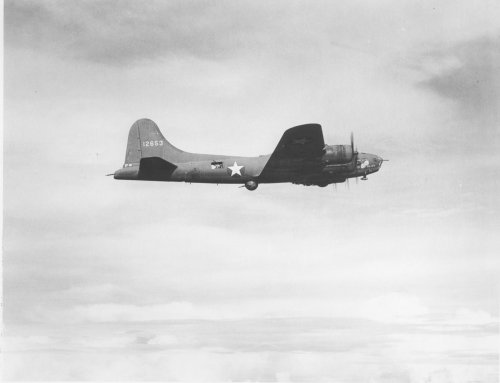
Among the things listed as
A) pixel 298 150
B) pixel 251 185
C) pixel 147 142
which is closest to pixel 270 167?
pixel 251 185

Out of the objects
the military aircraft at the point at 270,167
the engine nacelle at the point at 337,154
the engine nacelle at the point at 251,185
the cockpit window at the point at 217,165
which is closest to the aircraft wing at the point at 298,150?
the military aircraft at the point at 270,167

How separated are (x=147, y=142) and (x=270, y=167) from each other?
22.9ft

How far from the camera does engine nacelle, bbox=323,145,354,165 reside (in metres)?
28.7

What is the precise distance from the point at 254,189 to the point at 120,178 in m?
6.55

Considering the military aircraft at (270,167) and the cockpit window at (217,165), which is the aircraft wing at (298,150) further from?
the cockpit window at (217,165)

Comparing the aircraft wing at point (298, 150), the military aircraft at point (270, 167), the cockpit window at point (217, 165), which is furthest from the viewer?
the cockpit window at point (217, 165)

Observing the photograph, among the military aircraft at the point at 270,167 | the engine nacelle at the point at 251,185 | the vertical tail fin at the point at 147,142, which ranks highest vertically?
the vertical tail fin at the point at 147,142

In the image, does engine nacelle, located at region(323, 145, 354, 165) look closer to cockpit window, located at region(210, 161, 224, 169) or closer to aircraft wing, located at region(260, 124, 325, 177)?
aircraft wing, located at region(260, 124, 325, 177)

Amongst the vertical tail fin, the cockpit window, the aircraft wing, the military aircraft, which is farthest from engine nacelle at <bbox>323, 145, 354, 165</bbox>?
the vertical tail fin

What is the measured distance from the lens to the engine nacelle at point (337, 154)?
28.7m

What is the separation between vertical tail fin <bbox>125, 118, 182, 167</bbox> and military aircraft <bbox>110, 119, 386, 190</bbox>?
1.81 feet

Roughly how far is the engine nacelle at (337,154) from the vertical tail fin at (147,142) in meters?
7.76

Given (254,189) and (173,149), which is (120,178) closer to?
(173,149)

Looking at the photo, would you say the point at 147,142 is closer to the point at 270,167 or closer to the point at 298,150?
the point at 270,167
